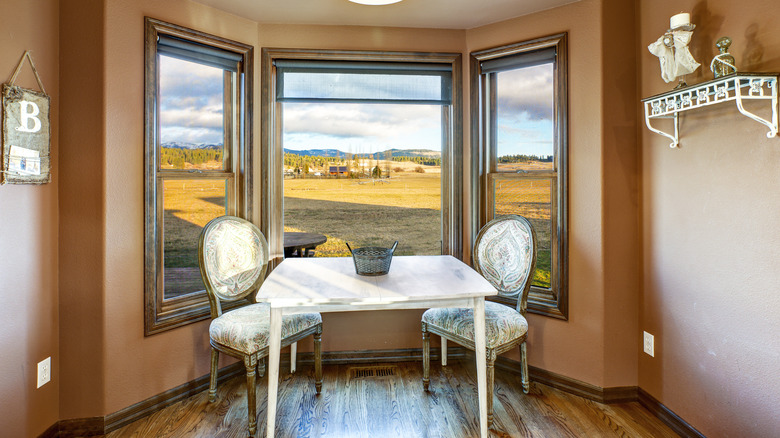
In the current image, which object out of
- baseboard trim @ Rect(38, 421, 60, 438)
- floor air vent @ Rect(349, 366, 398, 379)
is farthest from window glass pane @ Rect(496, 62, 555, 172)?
baseboard trim @ Rect(38, 421, 60, 438)

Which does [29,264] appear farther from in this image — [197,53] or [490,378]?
[490,378]

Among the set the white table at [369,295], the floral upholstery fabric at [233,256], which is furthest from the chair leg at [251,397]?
the floral upholstery fabric at [233,256]

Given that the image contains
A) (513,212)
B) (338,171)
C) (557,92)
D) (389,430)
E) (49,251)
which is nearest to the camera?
(49,251)

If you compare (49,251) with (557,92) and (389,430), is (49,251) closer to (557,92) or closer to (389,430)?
(389,430)

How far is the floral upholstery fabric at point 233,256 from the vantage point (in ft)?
7.45

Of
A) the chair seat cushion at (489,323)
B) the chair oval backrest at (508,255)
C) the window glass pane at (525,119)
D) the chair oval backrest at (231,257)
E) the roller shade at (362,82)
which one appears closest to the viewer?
the chair seat cushion at (489,323)

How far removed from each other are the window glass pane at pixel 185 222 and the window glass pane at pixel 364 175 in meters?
0.51

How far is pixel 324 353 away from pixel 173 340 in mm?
974

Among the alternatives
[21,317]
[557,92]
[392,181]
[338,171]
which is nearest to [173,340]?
[21,317]

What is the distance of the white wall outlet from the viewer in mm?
1854

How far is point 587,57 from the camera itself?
232 centimetres

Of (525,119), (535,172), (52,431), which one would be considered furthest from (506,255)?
(52,431)

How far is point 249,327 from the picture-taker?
6.81 ft

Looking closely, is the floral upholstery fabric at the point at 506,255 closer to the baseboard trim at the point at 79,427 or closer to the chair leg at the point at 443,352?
the chair leg at the point at 443,352
